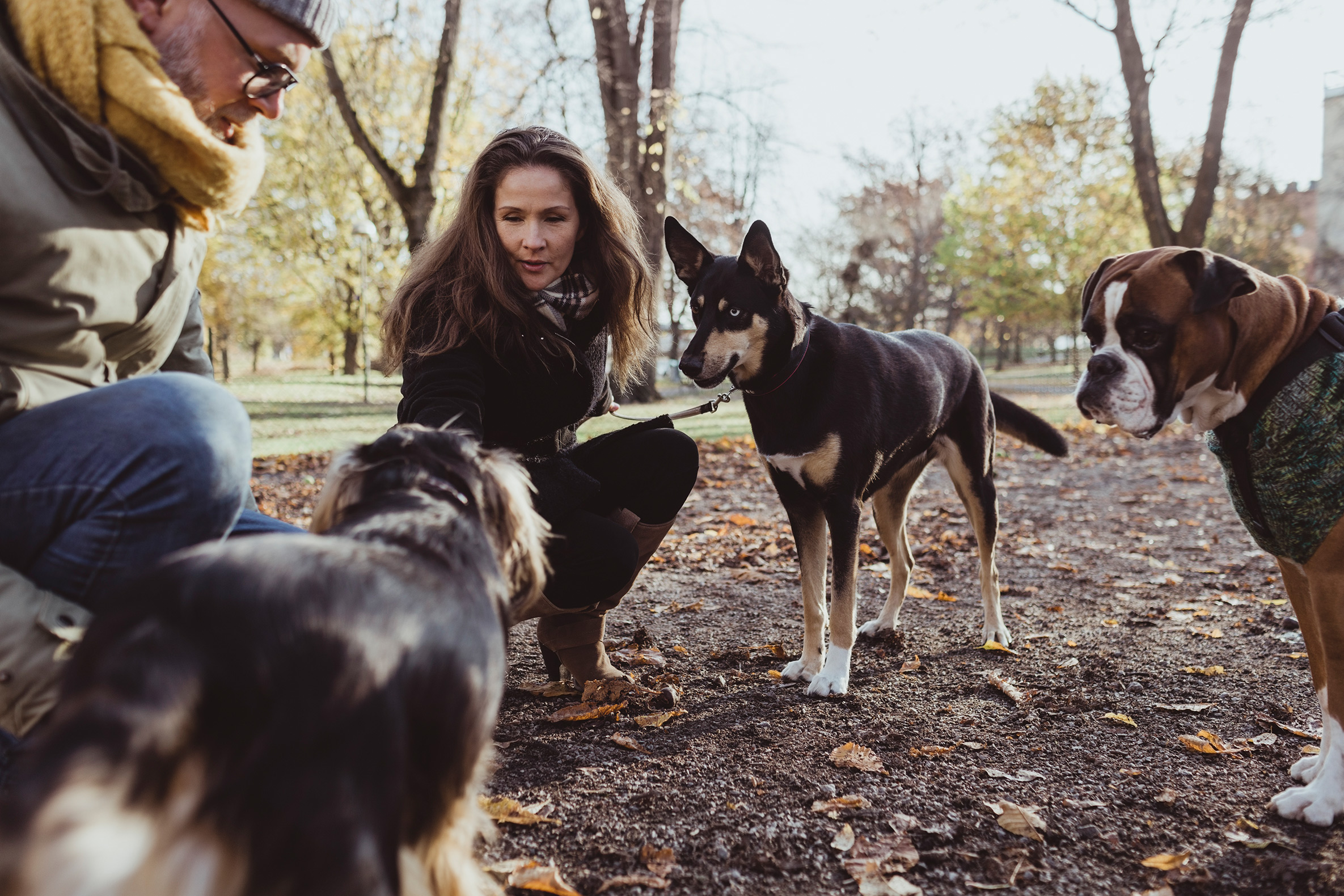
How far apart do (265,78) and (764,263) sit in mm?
2282

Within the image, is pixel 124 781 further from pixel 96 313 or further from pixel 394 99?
pixel 394 99

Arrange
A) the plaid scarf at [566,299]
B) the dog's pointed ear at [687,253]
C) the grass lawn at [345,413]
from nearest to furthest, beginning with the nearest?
the plaid scarf at [566,299], the dog's pointed ear at [687,253], the grass lawn at [345,413]

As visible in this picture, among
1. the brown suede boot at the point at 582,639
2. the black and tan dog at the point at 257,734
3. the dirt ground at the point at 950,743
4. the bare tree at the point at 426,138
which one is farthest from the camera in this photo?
the bare tree at the point at 426,138

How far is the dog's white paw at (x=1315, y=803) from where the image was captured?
2.48m

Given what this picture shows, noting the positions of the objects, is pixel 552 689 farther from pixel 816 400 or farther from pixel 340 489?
pixel 340 489

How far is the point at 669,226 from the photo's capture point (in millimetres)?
4113

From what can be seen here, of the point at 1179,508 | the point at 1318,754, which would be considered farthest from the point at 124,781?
the point at 1179,508

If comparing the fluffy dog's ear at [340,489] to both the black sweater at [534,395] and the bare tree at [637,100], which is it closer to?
the black sweater at [534,395]

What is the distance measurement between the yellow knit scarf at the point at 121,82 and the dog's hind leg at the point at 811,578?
2.65 meters

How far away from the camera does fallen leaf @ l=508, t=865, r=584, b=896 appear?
2125 millimetres

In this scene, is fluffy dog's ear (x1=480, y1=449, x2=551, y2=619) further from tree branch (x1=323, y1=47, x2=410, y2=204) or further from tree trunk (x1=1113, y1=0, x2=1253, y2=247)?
tree trunk (x1=1113, y1=0, x2=1253, y2=247)

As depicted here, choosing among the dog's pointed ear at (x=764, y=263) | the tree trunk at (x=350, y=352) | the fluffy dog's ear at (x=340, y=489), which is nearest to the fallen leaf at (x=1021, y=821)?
the fluffy dog's ear at (x=340, y=489)

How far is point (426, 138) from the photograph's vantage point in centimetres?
1363

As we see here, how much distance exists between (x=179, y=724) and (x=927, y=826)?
2.06 metres
